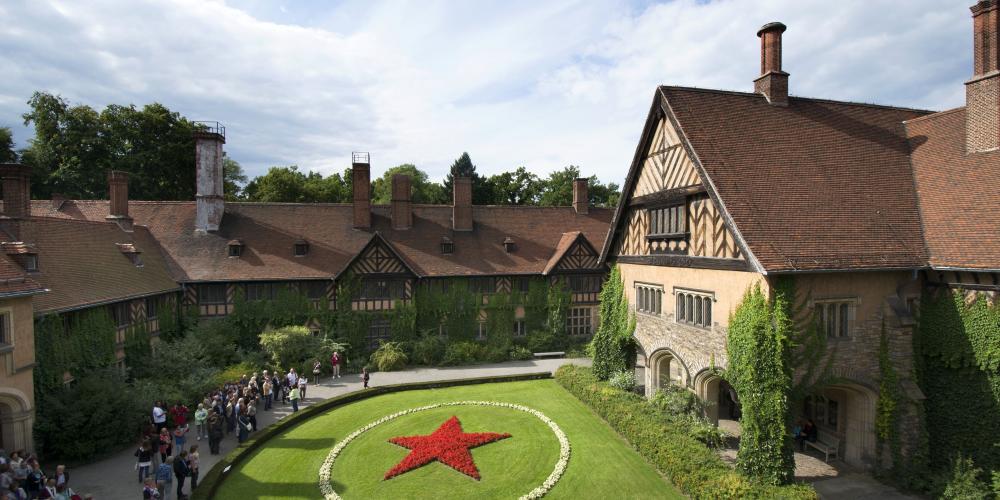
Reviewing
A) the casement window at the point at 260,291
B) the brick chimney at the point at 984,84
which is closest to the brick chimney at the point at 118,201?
the casement window at the point at 260,291

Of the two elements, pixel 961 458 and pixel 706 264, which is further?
pixel 706 264

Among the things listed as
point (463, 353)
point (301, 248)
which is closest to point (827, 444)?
point (463, 353)

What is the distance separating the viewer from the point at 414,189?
2746 inches

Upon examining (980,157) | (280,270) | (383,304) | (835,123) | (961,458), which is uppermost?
(835,123)

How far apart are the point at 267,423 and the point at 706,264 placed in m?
16.8

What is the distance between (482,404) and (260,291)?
47.5ft

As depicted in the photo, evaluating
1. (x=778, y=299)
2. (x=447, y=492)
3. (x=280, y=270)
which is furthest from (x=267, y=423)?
(x=778, y=299)

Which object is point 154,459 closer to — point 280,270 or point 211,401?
point 211,401

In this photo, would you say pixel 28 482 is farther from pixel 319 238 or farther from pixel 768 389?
pixel 768 389

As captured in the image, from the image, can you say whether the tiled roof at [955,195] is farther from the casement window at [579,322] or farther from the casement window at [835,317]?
the casement window at [579,322]

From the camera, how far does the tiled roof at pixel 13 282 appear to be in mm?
14125

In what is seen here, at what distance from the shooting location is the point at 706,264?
1571 cm

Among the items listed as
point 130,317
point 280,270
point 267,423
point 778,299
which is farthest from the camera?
point 280,270

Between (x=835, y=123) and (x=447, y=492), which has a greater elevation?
(x=835, y=123)
